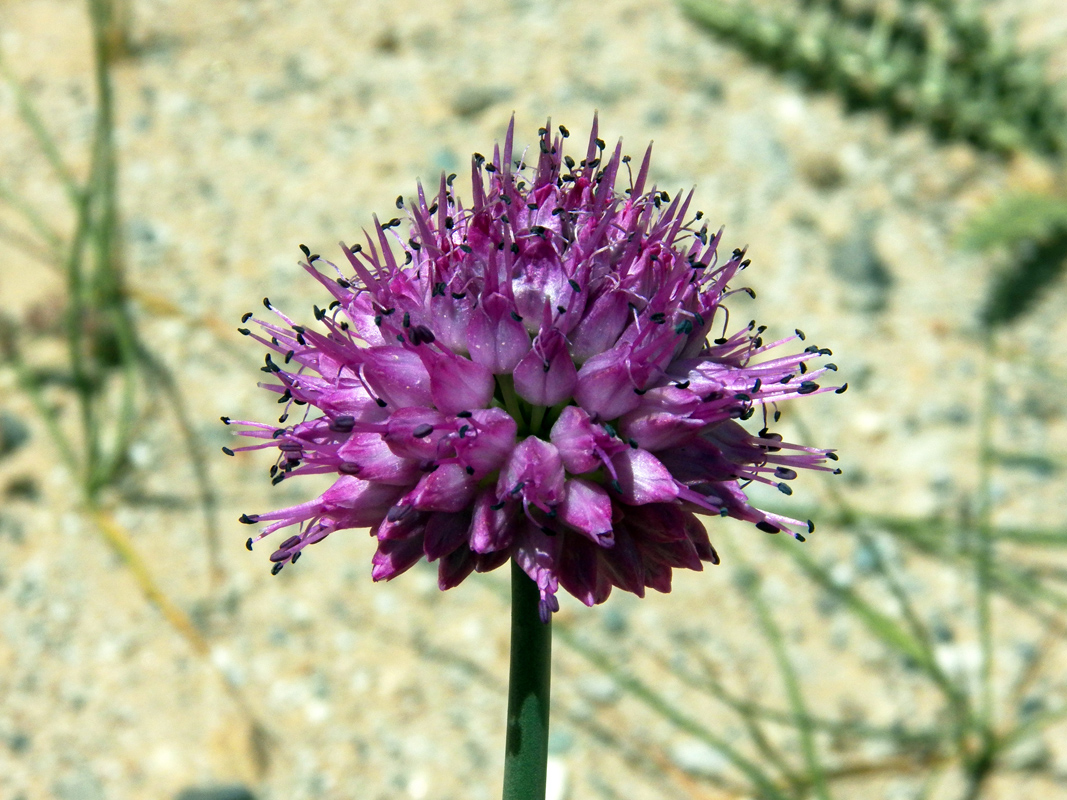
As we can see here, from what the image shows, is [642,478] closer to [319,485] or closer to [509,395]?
[509,395]

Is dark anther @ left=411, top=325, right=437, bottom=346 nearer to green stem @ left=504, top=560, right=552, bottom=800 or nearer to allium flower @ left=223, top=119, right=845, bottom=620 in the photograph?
allium flower @ left=223, top=119, right=845, bottom=620

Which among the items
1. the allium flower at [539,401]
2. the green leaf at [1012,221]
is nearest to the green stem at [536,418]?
the allium flower at [539,401]

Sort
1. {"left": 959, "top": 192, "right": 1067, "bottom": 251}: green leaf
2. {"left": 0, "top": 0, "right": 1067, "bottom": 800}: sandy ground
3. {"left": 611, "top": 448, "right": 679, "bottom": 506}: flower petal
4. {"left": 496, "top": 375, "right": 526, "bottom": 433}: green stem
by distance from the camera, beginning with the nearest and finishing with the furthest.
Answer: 1. {"left": 611, "top": 448, "right": 679, "bottom": 506}: flower petal
2. {"left": 496, "top": 375, "right": 526, "bottom": 433}: green stem
3. {"left": 0, "top": 0, "right": 1067, "bottom": 800}: sandy ground
4. {"left": 959, "top": 192, "right": 1067, "bottom": 251}: green leaf

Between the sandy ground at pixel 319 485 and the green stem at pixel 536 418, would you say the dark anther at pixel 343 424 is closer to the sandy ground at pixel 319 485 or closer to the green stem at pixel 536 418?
the green stem at pixel 536 418

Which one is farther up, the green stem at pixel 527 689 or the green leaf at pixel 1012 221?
the green leaf at pixel 1012 221

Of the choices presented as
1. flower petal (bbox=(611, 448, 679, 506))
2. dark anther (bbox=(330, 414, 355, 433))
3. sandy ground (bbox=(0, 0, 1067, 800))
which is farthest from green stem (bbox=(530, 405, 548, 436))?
sandy ground (bbox=(0, 0, 1067, 800))
